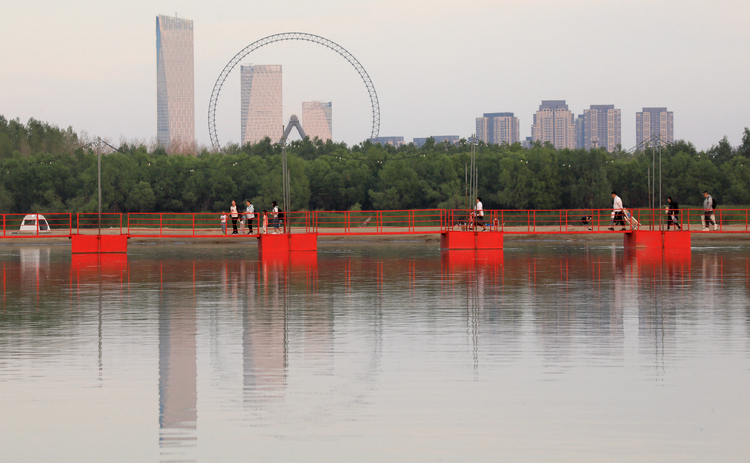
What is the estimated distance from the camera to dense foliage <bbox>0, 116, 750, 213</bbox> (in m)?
75.4

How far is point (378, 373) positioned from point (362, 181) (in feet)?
236

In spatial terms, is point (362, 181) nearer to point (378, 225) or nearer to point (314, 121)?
point (378, 225)

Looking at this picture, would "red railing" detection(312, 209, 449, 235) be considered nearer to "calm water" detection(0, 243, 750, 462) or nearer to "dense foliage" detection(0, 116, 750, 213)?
"dense foliage" detection(0, 116, 750, 213)

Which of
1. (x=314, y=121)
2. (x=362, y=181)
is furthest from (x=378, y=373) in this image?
(x=314, y=121)

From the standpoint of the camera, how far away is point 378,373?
1009 cm

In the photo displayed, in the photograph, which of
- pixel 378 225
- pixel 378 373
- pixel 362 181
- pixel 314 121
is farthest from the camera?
pixel 314 121

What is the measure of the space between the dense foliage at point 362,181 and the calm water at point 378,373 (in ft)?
186

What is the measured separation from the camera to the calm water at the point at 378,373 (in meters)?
7.37

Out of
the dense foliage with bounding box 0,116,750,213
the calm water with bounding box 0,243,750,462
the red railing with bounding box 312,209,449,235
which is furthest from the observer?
the dense foliage with bounding box 0,116,750,213

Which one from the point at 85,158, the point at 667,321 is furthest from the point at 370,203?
the point at 667,321

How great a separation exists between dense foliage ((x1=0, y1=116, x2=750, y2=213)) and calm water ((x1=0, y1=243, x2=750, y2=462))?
56.8 metres

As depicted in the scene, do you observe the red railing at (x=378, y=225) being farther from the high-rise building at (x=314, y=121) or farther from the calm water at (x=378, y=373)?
the high-rise building at (x=314, y=121)

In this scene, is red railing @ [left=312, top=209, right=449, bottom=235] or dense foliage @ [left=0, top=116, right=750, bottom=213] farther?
dense foliage @ [left=0, top=116, right=750, bottom=213]

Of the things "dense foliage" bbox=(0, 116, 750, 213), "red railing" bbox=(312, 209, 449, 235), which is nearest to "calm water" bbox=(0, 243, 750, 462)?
"red railing" bbox=(312, 209, 449, 235)
